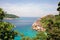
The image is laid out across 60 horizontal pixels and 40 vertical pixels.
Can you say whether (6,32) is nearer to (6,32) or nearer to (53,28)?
(6,32)

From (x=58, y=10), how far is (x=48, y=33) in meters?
2.91

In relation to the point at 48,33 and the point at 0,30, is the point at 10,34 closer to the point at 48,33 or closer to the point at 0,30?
the point at 0,30

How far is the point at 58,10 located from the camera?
1967 cm

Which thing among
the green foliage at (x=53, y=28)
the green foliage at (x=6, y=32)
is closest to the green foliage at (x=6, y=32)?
the green foliage at (x=6, y=32)

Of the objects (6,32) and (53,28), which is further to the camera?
(53,28)

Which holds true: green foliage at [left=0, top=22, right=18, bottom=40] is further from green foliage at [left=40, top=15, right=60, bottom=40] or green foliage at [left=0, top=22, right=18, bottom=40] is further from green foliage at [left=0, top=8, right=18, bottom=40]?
green foliage at [left=40, top=15, right=60, bottom=40]

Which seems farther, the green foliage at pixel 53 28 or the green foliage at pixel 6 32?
the green foliage at pixel 53 28

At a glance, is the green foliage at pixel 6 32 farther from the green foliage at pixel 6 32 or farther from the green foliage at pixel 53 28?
the green foliage at pixel 53 28

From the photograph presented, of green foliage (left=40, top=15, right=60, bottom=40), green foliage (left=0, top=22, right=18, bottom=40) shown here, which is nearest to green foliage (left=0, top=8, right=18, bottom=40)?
green foliage (left=0, top=22, right=18, bottom=40)

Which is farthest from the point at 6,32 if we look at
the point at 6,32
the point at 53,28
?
the point at 53,28

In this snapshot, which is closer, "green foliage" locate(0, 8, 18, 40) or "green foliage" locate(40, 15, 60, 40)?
"green foliage" locate(0, 8, 18, 40)

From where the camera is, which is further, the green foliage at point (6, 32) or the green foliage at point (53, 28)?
the green foliage at point (53, 28)

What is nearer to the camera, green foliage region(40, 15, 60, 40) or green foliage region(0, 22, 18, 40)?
green foliage region(0, 22, 18, 40)

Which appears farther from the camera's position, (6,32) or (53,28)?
(53,28)
